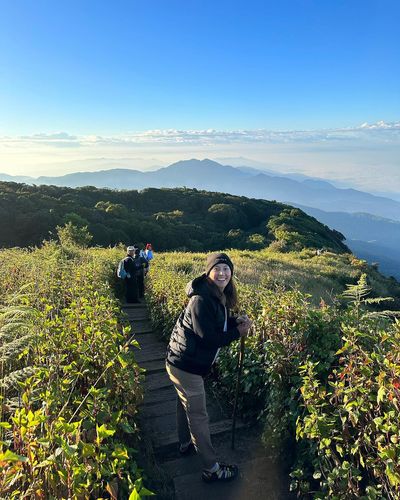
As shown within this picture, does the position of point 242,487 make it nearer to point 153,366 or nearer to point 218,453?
point 218,453

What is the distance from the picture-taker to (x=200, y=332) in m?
3.48

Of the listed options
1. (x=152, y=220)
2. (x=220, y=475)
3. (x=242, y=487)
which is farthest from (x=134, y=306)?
(x=152, y=220)

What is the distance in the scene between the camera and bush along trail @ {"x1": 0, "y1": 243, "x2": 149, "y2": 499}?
6.54 ft

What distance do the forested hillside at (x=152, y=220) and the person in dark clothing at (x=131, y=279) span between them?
27.4 meters

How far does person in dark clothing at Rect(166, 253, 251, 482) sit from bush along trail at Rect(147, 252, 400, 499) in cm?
58

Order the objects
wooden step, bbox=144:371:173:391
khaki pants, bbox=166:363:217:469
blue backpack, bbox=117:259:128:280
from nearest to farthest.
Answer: khaki pants, bbox=166:363:217:469 → wooden step, bbox=144:371:173:391 → blue backpack, bbox=117:259:128:280

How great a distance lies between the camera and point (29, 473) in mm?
2012

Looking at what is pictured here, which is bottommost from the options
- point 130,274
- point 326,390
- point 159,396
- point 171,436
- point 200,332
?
point 130,274

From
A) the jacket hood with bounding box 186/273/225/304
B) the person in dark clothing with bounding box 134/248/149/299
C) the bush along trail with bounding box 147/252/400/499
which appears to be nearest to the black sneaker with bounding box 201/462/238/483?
the bush along trail with bounding box 147/252/400/499

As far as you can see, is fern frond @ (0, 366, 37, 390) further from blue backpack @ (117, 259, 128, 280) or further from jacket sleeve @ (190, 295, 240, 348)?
blue backpack @ (117, 259, 128, 280)

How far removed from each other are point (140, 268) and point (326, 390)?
7.54 meters

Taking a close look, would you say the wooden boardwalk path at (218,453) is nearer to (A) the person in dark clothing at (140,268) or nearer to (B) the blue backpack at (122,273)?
(B) the blue backpack at (122,273)

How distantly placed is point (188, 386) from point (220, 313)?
0.82 meters

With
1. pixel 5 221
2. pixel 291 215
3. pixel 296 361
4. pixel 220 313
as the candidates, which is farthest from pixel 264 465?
pixel 291 215
